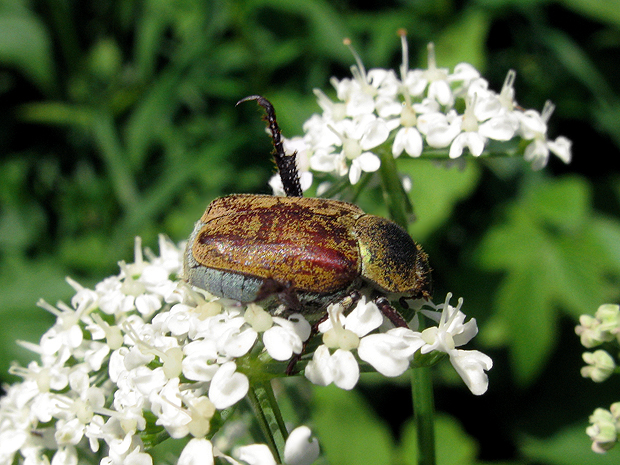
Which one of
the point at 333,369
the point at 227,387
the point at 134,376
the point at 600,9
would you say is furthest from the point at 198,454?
the point at 600,9

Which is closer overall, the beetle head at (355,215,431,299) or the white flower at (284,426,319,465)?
the white flower at (284,426,319,465)

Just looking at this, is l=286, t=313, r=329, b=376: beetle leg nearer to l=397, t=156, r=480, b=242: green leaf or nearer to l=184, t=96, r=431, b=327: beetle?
l=184, t=96, r=431, b=327: beetle

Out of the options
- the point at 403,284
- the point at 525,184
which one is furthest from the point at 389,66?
the point at 403,284

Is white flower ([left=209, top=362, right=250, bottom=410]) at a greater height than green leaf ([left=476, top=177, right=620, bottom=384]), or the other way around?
white flower ([left=209, top=362, right=250, bottom=410])

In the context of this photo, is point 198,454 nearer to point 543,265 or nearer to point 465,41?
point 543,265

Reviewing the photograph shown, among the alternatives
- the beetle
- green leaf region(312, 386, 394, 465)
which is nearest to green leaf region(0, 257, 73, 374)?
green leaf region(312, 386, 394, 465)

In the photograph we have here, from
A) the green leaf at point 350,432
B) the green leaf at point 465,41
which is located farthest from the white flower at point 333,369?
the green leaf at point 465,41
